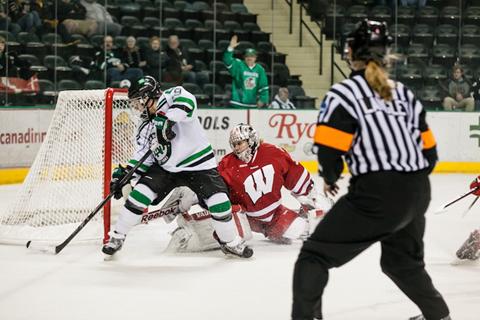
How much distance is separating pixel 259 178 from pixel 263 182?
3 centimetres

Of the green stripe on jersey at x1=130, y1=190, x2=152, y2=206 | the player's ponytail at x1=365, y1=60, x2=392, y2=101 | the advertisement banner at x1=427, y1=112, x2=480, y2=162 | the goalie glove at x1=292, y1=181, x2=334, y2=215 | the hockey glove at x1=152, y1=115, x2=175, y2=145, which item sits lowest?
the advertisement banner at x1=427, y1=112, x2=480, y2=162

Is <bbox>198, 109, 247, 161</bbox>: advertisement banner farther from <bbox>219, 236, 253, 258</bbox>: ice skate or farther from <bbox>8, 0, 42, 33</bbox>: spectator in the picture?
<bbox>219, 236, 253, 258</bbox>: ice skate

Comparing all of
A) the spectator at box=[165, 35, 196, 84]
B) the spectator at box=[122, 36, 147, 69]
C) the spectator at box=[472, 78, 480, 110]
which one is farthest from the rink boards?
the spectator at box=[122, 36, 147, 69]

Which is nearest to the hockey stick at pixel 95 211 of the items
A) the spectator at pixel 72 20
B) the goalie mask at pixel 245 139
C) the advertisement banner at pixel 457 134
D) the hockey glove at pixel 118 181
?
the hockey glove at pixel 118 181

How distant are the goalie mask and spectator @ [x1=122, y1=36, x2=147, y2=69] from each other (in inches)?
200

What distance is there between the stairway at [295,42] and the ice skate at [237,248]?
21.1 feet

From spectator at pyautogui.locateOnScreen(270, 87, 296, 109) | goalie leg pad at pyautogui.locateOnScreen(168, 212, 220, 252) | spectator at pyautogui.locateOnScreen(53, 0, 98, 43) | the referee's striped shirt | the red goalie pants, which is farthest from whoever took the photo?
spectator at pyautogui.locateOnScreen(270, 87, 296, 109)

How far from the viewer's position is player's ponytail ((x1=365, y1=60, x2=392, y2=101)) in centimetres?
309

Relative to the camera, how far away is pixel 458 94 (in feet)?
35.8

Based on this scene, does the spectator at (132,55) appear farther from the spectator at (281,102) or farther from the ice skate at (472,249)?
the ice skate at (472,249)

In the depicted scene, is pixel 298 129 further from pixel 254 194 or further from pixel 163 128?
pixel 163 128

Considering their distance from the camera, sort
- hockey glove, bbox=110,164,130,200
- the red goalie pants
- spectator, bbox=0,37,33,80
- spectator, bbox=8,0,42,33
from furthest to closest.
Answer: spectator, bbox=8,0,42,33
spectator, bbox=0,37,33,80
the red goalie pants
hockey glove, bbox=110,164,130,200

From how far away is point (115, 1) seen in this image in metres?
11.2

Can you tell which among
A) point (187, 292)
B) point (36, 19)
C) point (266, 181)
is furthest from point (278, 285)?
point (36, 19)
